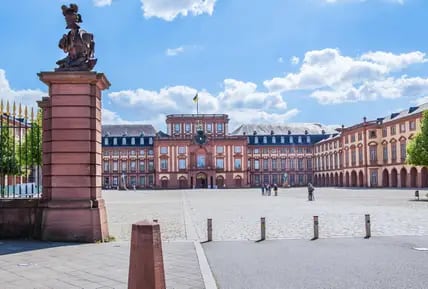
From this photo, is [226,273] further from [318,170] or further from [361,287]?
[318,170]

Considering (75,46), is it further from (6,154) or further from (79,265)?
(79,265)

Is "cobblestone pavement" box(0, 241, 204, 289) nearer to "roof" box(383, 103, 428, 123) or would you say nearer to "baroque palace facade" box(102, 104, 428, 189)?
"roof" box(383, 103, 428, 123)

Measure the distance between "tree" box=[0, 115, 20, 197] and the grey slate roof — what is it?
343 ft

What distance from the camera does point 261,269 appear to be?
355 inches

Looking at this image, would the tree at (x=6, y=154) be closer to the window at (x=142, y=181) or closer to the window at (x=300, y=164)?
the window at (x=142, y=181)

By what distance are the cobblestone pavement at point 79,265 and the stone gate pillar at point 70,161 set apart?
58 cm

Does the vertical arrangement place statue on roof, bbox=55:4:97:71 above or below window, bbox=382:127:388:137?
below

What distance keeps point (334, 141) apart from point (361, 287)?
306ft

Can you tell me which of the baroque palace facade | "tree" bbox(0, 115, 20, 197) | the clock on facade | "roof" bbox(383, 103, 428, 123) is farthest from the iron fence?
the clock on facade

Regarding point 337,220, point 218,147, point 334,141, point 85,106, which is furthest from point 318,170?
point 85,106

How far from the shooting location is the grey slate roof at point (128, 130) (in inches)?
4651

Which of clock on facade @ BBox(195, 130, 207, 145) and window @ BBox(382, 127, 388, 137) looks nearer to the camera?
window @ BBox(382, 127, 388, 137)

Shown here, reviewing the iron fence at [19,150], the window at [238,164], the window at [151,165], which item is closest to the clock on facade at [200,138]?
the window at [238,164]

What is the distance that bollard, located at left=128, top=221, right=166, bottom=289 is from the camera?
5430 millimetres
